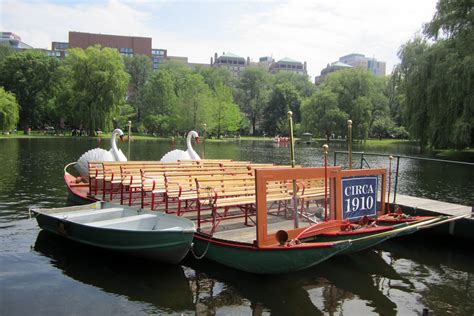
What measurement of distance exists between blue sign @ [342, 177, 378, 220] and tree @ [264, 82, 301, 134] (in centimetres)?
10025

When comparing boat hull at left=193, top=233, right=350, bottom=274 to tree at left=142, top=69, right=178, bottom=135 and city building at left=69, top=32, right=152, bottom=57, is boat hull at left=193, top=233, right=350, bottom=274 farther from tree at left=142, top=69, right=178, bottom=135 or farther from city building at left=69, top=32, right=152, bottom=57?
city building at left=69, top=32, right=152, bottom=57

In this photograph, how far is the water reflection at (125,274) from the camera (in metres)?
8.68

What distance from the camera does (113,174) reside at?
1394cm

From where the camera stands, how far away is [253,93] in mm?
124500

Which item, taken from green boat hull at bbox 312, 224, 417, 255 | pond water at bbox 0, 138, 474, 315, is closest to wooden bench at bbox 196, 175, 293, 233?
pond water at bbox 0, 138, 474, 315

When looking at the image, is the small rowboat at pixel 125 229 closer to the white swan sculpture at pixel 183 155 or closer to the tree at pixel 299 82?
the white swan sculpture at pixel 183 155

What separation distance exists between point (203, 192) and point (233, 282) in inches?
90.7

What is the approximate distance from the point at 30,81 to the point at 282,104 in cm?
5835

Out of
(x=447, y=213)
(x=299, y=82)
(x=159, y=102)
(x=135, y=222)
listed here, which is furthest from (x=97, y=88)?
(x=299, y=82)

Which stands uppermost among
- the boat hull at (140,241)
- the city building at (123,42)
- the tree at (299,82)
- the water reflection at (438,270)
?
the city building at (123,42)

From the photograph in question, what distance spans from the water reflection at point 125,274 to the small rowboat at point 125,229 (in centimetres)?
37

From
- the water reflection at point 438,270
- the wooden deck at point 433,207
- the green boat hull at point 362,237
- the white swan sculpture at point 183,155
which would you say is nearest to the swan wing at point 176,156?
the white swan sculpture at point 183,155

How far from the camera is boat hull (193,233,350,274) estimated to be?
8758mm

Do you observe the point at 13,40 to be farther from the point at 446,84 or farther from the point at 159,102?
the point at 446,84
